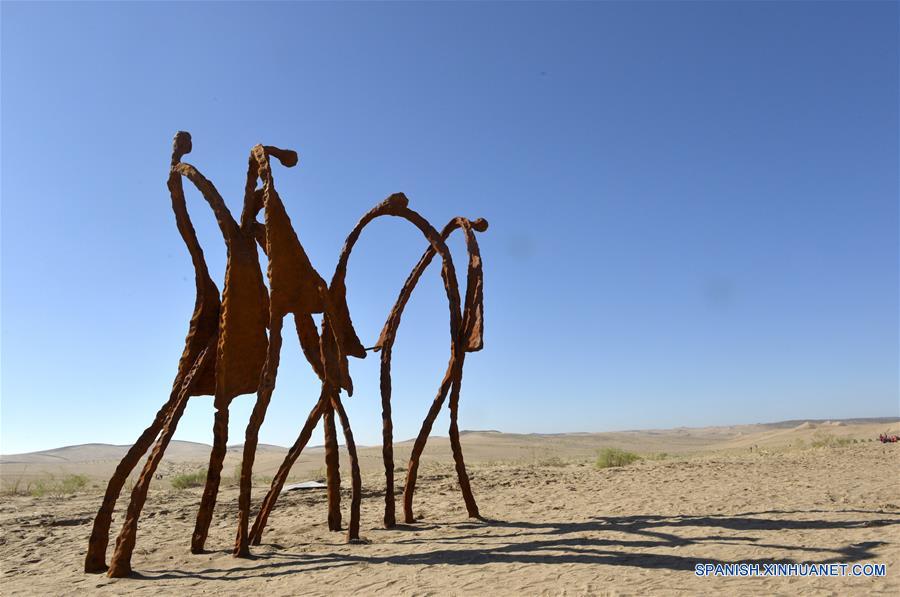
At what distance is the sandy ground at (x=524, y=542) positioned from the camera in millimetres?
5305

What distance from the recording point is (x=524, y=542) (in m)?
6.95

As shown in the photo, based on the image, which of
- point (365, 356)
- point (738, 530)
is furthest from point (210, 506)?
point (738, 530)

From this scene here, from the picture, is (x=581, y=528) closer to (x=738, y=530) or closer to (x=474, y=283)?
(x=738, y=530)

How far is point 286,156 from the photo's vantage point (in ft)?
25.2

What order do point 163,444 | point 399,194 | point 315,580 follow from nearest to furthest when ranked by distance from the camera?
1. point 315,580
2. point 163,444
3. point 399,194

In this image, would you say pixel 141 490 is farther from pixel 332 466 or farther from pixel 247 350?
pixel 332 466

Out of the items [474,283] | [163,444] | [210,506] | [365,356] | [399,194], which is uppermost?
[399,194]

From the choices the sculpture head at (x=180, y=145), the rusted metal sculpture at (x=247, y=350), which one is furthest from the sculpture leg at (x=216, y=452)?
the sculpture head at (x=180, y=145)

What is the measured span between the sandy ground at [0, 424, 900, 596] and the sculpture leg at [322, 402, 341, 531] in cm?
24

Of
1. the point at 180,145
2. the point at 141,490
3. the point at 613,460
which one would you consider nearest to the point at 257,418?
the point at 141,490

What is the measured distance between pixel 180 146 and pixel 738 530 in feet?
27.4

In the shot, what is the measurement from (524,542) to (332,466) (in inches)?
101

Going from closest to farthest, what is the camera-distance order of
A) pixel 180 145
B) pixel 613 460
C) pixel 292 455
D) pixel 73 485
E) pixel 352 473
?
pixel 352 473
pixel 180 145
pixel 292 455
pixel 73 485
pixel 613 460

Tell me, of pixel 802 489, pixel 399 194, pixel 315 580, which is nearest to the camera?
pixel 315 580
